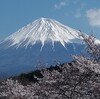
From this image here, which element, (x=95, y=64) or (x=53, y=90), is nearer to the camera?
(x=95, y=64)

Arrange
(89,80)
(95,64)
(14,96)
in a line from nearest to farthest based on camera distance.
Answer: (95,64)
(89,80)
(14,96)

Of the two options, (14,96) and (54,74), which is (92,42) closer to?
(54,74)

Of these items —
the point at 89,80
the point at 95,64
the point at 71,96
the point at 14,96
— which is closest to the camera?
the point at 95,64

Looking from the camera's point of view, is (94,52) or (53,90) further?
(53,90)

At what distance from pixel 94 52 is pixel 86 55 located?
776mm

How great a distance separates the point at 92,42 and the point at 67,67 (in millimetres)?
1110

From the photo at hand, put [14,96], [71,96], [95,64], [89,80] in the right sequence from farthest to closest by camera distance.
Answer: [14,96]
[71,96]
[89,80]
[95,64]

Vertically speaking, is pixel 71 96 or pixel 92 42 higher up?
pixel 92 42

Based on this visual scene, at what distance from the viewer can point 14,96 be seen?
21656mm

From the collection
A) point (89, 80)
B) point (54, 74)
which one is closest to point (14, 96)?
point (54, 74)

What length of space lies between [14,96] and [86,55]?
1122 centimetres

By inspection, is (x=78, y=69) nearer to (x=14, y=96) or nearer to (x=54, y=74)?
(x=54, y=74)

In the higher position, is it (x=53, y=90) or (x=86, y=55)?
(x=86, y=55)

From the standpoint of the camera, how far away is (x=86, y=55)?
10.8m
